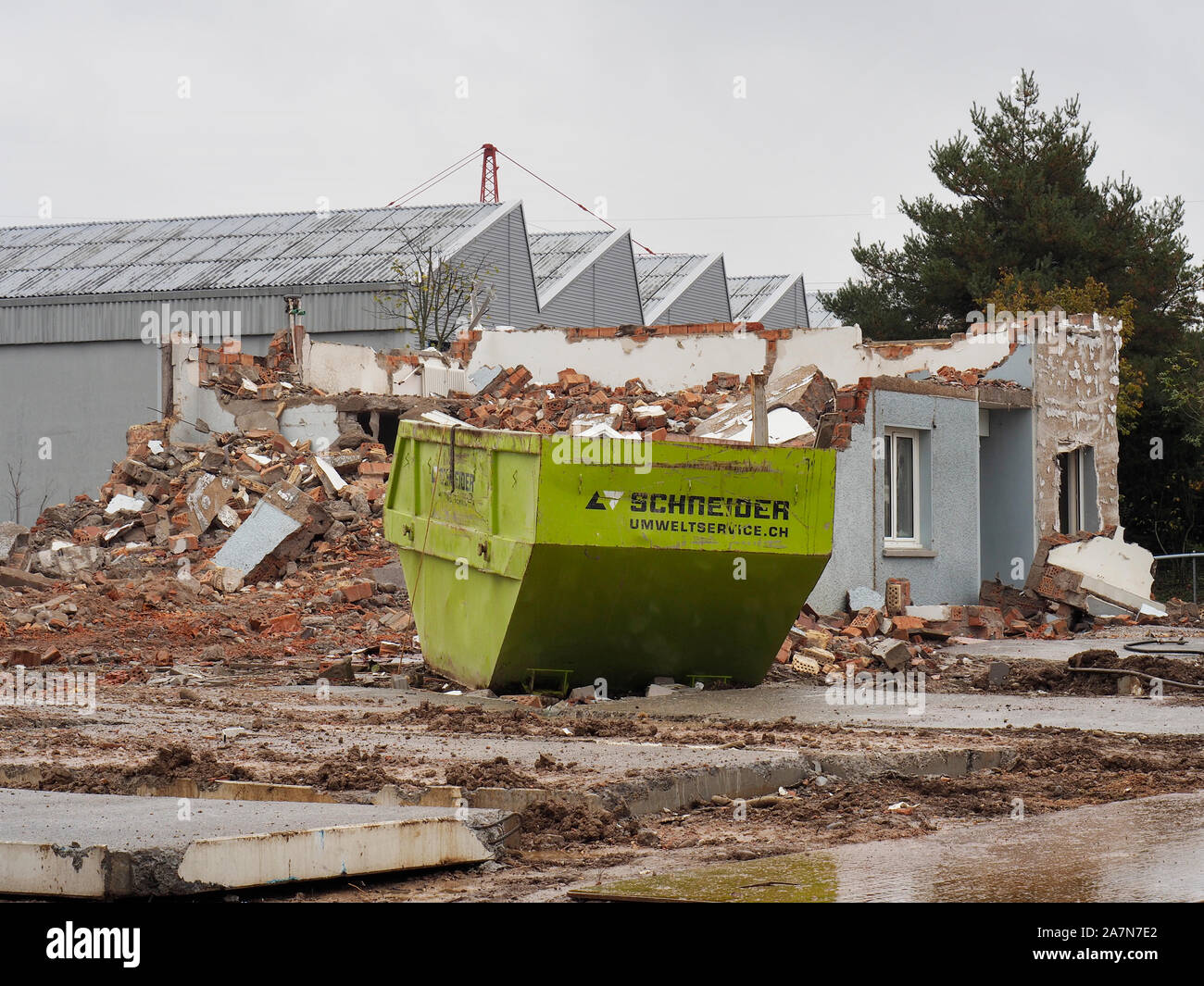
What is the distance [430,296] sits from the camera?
3036 cm

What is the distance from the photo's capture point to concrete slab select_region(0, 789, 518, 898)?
435cm

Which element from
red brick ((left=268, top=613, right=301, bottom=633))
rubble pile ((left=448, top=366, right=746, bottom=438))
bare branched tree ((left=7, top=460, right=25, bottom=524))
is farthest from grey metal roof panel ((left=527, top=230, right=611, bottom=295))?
red brick ((left=268, top=613, right=301, bottom=633))

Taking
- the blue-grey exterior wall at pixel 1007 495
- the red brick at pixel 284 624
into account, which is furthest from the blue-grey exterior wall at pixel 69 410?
the blue-grey exterior wall at pixel 1007 495

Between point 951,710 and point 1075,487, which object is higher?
point 1075,487

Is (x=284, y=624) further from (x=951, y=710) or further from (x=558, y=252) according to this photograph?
(x=558, y=252)

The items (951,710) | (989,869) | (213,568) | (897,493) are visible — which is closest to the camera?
(989,869)

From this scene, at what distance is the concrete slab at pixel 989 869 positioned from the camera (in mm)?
4402

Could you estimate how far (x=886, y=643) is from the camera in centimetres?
1293

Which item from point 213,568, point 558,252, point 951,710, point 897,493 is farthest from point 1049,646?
point 558,252

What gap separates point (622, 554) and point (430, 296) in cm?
2159
